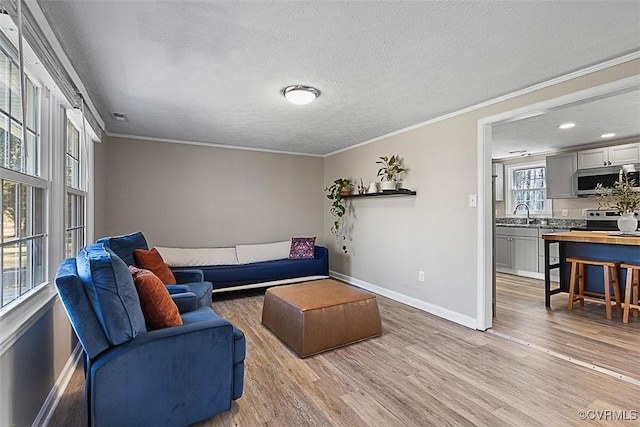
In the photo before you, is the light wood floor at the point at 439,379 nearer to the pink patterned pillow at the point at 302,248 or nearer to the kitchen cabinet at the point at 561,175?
the pink patterned pillow at the point at 302,248

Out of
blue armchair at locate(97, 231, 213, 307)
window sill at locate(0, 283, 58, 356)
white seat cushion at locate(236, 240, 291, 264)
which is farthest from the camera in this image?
white seat cushion at locate(236, 240, 291, 264)

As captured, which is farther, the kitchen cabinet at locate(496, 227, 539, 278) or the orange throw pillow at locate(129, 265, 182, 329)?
the kitchen cabinet at locate(496, 227, 539, 278)

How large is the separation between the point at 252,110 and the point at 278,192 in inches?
89.4

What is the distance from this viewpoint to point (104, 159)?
13.3ft

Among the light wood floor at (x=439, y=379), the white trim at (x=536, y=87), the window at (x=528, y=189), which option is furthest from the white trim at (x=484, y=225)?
the window at (x=528, y=189)

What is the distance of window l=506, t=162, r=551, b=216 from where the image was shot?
6.00 m

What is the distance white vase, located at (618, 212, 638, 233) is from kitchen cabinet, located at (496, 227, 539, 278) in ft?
6.25

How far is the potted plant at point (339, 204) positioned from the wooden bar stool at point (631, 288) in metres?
3.46

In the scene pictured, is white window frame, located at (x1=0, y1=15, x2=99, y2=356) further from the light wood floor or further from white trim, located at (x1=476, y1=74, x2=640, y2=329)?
white trim, located at (x1=476, y1=74, x2=640, y2=329)

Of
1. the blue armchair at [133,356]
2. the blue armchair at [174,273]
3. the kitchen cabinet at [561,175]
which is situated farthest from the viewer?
Result: the kitchen cabinet at [561,175]

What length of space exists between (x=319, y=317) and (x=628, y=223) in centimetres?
369

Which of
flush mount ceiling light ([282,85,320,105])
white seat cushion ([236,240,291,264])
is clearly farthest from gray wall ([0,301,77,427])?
white seat cushion ([236,240,291,264])

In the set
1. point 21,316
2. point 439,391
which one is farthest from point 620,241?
point 21,316

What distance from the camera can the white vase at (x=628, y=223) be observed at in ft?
11.5
